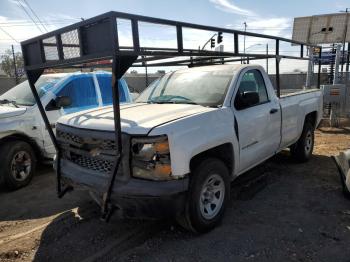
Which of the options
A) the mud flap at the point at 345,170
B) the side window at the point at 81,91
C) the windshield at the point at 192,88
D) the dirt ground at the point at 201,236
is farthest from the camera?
the side window at the point at 81,91

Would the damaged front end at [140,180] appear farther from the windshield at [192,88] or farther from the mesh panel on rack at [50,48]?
the windshield at [192,88]

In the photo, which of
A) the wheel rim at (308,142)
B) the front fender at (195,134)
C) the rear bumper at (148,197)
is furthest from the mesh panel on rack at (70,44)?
the wheel rim at (308,142)

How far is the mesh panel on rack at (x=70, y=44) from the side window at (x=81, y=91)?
319 cm

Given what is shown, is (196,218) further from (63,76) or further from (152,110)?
(63,76)

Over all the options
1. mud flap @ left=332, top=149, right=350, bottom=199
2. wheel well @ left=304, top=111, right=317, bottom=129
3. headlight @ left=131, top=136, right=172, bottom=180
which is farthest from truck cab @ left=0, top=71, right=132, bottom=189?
mud flap @ left=332, top=149, right=350, bottom=199

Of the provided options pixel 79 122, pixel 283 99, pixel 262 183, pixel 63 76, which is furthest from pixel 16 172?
pixel 283 99

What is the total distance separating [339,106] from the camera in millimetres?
11359

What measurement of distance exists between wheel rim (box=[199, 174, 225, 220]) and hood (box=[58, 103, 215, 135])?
30.9 inches

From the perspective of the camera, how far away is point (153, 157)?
11.4 ft

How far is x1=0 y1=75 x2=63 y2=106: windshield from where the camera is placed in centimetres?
663

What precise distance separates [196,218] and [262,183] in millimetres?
2261

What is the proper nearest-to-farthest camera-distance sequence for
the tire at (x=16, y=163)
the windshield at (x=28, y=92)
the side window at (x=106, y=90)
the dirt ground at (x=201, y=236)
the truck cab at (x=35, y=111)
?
the dirt ground at (x=201, y=236) → the tire at (x=16, y=163) → the truck cab at (x=35, y=111) → the windshield at (x=28, y=92) → the side window at (x=106, y=90)

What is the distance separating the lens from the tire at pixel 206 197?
12.3 feet

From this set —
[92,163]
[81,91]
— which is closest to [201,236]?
[92,163]
